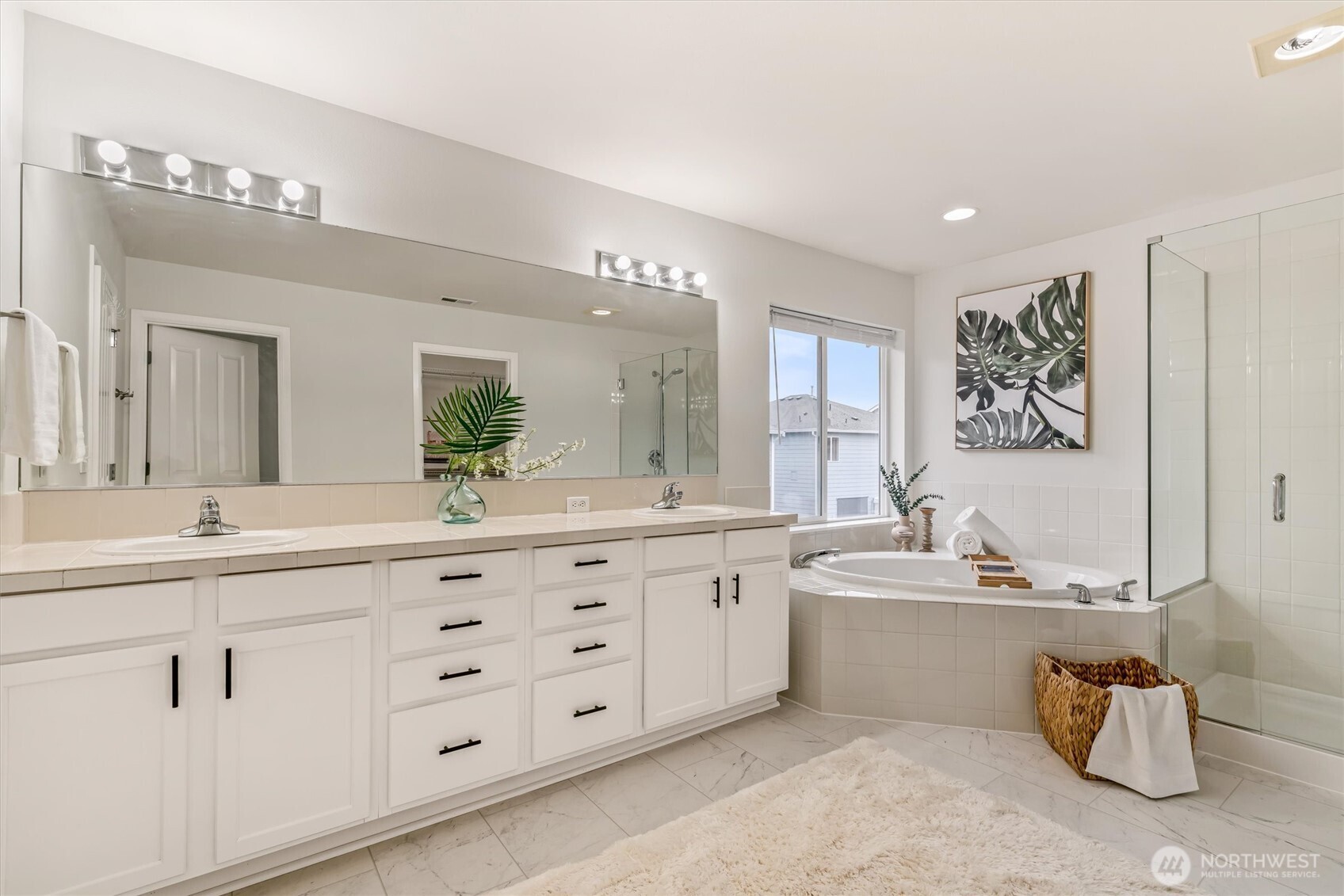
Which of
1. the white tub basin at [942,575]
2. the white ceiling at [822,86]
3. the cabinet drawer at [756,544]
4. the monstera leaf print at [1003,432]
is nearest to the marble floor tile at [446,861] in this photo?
the cabinet drawer at [756,544]

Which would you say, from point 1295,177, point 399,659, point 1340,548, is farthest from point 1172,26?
point 399,659

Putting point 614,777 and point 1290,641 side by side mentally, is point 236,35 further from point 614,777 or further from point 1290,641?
point 1290,641

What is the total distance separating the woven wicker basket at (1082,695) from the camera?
2.16m

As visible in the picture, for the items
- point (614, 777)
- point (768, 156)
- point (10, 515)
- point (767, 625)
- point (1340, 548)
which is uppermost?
point (768, 156)

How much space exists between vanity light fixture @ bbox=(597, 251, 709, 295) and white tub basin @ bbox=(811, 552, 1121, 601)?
5.06 feet

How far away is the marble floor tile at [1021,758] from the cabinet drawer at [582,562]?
4.74ft

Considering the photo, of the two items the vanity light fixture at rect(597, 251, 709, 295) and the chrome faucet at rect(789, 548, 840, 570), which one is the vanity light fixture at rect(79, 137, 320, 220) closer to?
the vanity light fixture at rect(597, 251, 709, 295)

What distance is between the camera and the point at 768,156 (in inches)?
99.7

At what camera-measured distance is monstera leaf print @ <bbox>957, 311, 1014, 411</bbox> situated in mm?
3738

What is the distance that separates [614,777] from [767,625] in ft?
2.79

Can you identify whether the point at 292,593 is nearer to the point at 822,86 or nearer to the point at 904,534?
the point at 822,86

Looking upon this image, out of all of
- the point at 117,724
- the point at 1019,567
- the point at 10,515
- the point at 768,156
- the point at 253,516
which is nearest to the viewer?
the point at 117,724

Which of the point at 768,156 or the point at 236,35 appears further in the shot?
the point at 768,156

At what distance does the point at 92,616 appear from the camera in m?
1.35
